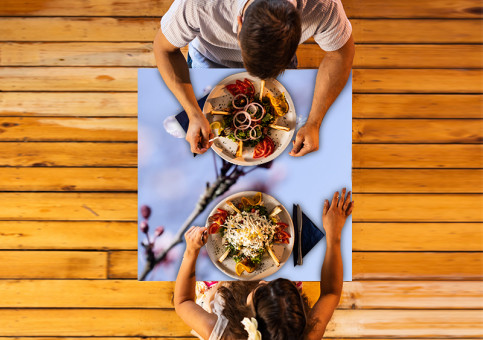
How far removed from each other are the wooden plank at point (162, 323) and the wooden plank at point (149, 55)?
5.45ft

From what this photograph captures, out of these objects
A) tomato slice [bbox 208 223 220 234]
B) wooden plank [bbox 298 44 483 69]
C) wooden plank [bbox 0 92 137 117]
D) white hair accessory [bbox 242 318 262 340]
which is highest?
wooden plank [bbox 298 44 483 69]

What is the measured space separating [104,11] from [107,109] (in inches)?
→ 26.2

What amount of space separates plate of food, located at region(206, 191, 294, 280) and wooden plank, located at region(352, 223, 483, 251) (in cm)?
102

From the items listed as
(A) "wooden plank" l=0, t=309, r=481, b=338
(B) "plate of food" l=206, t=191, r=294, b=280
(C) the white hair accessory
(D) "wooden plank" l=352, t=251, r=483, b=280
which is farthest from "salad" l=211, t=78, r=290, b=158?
(A) "wooden plank" l=0, t=309, r=481, b=338

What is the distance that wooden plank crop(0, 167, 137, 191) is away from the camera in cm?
235

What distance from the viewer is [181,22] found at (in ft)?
4.77

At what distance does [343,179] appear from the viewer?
1630mm

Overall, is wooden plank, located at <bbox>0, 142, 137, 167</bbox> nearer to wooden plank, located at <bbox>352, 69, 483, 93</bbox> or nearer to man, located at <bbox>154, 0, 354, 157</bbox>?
man, located at <bbox>154, 0, 354, 157</bbox>

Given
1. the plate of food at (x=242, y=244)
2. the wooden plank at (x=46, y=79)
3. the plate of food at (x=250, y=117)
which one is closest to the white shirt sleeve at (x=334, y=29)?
the plate of food at (x=250, y=117)

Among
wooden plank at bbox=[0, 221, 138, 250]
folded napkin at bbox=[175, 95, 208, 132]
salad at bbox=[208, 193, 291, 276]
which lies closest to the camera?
salad at bbox=[208, 193, 291, 276]

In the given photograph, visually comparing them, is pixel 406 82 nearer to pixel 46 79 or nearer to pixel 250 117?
pixel 250 117

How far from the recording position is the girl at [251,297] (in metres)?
1.35

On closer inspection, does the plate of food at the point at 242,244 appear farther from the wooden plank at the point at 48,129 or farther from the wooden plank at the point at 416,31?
the wooden plank at the point at 416,31

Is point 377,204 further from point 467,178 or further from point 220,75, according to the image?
point 220,75
